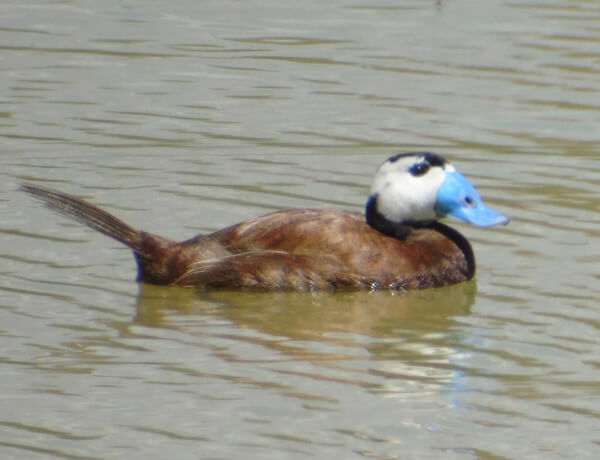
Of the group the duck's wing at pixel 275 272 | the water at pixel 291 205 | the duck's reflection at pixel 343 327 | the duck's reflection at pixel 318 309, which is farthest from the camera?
the duck's wing at pixel 275 272

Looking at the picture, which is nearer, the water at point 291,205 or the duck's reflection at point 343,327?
the water at point 291,205

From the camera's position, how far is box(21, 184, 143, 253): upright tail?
25.7 ft

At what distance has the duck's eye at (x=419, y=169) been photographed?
8.00 meters

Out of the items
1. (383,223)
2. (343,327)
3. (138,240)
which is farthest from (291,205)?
(343,327)

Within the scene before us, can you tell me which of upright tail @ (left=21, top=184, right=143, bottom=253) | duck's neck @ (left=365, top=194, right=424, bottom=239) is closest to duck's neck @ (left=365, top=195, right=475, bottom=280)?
duck's neck @ (left=365, top=194, right=424, bottom=239)

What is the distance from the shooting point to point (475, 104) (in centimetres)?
1151

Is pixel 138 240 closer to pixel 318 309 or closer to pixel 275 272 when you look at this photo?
pixel 275 272

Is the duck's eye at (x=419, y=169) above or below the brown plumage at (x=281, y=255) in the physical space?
above

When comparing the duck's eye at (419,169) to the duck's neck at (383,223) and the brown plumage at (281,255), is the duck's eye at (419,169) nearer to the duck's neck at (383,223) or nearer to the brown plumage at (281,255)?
the duck's neck at (383,223)

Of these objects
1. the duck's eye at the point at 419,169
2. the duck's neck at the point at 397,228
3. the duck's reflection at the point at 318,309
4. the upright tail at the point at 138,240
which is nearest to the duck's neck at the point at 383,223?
the duck's neck at the point at 397,228

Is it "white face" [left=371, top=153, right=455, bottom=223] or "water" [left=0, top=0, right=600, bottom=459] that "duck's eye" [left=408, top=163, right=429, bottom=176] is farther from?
"water" [left=0, top=0, right=600, bottom=459]

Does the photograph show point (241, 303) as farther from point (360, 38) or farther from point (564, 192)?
point (360, 38)

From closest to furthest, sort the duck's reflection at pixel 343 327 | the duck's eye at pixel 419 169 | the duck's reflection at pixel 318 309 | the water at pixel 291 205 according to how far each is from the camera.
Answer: the water at pixel 291 205
the duck's reflection at pixel 343 327
the duck's reflection at pixel 318 309
the duck's eye at pixel 419 169

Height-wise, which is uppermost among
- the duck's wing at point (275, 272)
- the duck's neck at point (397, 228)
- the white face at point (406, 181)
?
the white face at point (406, 181)
